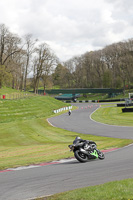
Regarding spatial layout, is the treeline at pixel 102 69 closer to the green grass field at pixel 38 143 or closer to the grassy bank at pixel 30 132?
the grassy bank at pixel 30 132

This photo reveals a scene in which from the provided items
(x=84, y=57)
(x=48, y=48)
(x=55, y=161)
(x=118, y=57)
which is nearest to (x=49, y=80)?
(x=48, y=48)

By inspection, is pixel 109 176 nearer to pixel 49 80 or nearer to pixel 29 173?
pixel 29 173

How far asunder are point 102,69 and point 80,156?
398ft

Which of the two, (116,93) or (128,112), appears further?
(116,93)

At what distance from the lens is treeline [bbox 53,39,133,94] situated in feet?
365

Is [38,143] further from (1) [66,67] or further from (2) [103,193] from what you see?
(1) [66,67]

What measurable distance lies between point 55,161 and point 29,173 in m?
2.98

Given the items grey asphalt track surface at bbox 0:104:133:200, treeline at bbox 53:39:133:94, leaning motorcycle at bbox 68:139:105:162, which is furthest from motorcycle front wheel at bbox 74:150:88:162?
treeline at bbox 53:39:133:94

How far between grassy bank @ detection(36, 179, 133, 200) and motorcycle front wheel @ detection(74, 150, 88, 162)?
444cm

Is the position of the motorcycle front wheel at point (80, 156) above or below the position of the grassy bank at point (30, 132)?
above

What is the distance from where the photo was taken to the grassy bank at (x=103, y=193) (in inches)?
285

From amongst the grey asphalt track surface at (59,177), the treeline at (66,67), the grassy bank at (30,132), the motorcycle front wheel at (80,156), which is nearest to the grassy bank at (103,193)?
the grey asphalt track surface at (59,177)

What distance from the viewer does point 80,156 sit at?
42.9 feet

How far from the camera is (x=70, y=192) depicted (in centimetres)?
809
